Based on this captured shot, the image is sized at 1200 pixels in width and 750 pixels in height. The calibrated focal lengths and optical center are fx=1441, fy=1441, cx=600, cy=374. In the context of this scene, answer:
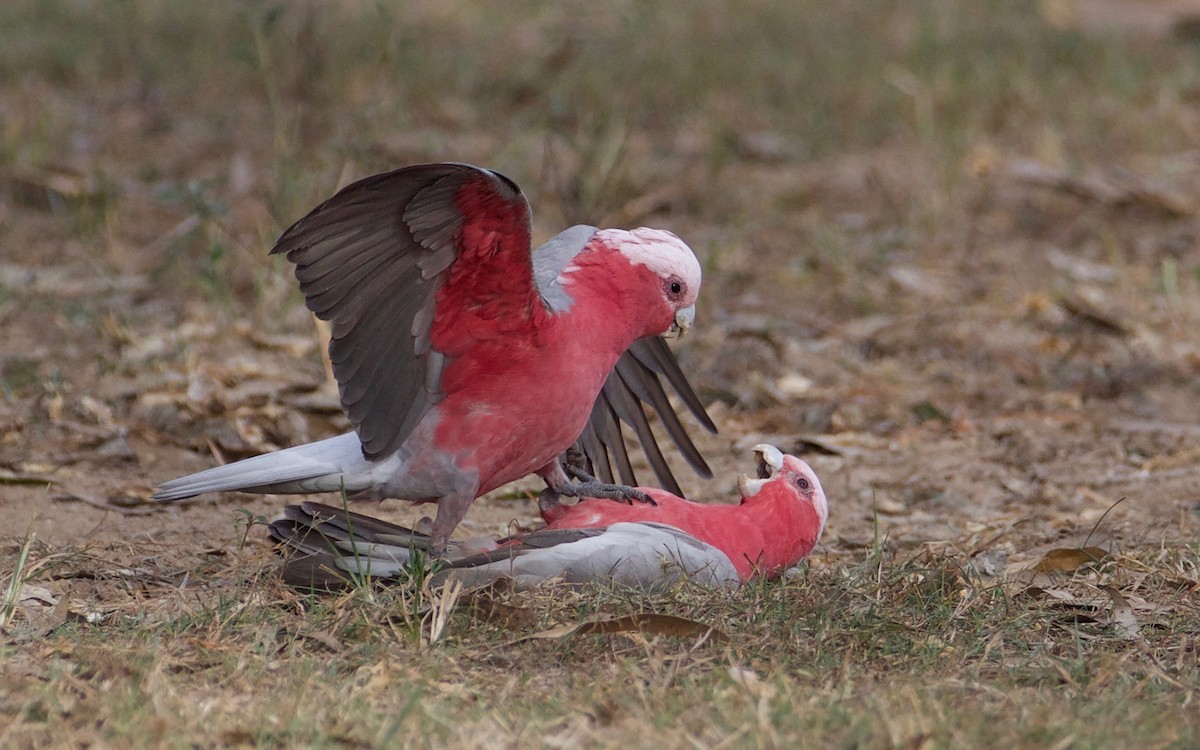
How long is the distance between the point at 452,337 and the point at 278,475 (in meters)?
0.52

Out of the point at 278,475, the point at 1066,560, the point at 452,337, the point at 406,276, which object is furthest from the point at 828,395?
the point at 278,475

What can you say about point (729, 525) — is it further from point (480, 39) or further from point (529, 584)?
point (480, 39)

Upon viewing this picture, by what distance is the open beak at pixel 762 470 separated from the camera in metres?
3.70

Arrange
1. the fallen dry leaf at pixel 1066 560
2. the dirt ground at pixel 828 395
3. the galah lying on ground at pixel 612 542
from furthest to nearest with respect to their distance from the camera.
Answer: the dirt ground at pixel 828 395, the fallen dry leaf at pixel 1066 560, the galah lying on ground at pixel 612 542

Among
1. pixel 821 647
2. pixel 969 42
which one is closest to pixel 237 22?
pixel 969 42

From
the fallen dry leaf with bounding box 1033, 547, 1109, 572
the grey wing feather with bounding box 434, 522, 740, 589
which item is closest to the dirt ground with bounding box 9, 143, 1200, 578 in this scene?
the fallen dry leaf with bounding box 1033, 547, 1109, 572

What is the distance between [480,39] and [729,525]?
18.5 feet


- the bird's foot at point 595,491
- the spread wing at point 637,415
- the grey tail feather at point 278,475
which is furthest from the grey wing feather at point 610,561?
the spread wing at point 637,415

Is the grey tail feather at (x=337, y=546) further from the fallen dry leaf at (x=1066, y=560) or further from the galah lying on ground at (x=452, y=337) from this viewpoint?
the fallen dry leaf at (x=1066, y=560)

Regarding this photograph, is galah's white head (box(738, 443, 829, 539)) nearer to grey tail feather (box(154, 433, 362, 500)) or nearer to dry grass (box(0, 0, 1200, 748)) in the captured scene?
dry grass (box(0, 0, 1200, 748))

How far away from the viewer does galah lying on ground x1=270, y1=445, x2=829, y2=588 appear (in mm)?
3205

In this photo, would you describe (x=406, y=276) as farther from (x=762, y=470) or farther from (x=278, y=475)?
(x=762, y=470)

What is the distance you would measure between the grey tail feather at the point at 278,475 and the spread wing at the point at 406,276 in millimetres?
104

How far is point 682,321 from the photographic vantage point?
138 inches
